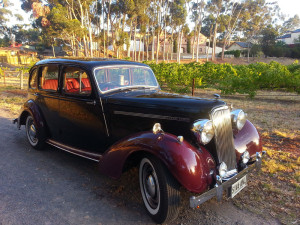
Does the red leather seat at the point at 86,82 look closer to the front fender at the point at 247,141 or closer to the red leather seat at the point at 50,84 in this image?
the red leather seat at the point at 50,84

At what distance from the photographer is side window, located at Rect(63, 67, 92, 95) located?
12.3 feet

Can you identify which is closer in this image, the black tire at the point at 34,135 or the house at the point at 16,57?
the black tire at the point at 34,135

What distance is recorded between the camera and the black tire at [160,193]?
101 inches

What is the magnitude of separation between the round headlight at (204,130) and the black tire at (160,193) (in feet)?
1.72

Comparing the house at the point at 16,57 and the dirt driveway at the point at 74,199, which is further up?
the house at the point at 16,57

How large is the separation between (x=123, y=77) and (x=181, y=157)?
74.8 inches

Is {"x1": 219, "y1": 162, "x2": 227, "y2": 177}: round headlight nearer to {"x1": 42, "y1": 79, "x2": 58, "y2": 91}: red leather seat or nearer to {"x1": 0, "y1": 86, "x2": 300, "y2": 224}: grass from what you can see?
{"x1": 0, "y1": 86, "x2": 300, "y2": 224}: grass

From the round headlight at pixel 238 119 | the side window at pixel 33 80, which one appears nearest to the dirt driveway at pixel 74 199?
the round headlight at pixel 238 119

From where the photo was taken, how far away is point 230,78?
1198cm

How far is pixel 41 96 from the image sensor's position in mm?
4707

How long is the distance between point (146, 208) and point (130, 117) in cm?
118

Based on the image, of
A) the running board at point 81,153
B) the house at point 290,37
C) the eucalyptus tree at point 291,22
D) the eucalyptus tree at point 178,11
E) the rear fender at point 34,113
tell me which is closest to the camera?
the running board at point 81,153

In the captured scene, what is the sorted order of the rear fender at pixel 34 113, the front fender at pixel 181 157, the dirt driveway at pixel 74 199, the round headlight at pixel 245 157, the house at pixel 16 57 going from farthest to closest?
the house at pixel 16 57 < the rear fender at pixel 34 113 < the round headlight at pixel 245 157 < the dirt driveway at pixel 74 199 < the front fender at pixel 181 157

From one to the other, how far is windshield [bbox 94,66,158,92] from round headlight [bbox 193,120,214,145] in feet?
5.13
